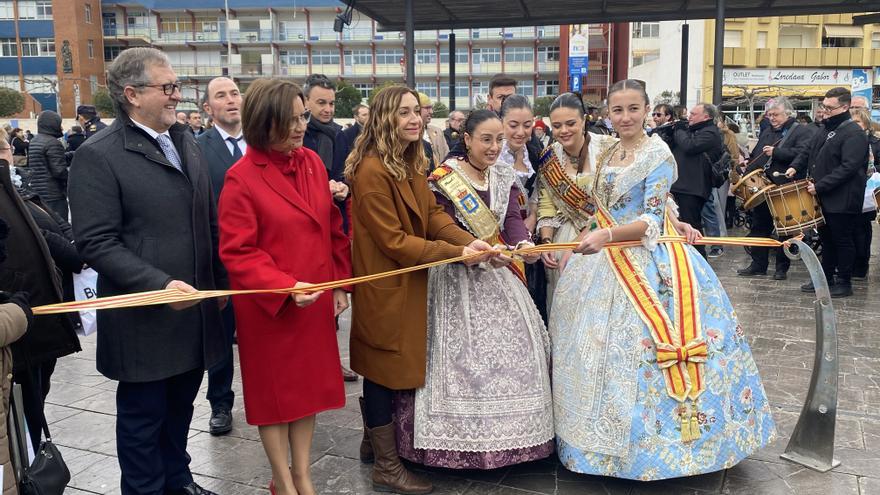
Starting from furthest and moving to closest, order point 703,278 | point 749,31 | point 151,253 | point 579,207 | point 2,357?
point 749,31
point 579,207
point 703,278
point 151,253
point 2,357

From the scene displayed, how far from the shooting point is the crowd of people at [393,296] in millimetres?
2801

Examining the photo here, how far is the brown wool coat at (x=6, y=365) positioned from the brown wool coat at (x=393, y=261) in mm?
1397

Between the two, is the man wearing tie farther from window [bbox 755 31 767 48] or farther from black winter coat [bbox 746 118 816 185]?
window [bbox 755 31 767 48]

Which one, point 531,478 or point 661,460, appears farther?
point 531,478

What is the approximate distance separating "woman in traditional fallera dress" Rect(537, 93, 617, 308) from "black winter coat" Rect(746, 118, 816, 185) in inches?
207

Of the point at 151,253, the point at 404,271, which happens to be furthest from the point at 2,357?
the point at 404,271

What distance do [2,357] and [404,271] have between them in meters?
1.51

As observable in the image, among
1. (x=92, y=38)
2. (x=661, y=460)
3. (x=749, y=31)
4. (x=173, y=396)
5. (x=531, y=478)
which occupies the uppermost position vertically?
(x=92, y=38)

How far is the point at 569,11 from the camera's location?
1205 centimetres

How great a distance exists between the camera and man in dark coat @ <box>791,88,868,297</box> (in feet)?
23.8

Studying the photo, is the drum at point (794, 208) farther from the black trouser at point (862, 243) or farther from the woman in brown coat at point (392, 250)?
the woman in brown coat at point (392, 250)

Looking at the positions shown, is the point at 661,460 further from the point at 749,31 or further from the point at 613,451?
the point at 749,31

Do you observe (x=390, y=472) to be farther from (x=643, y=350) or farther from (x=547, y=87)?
(x=547, y=87)

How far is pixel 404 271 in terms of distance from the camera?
311cm
